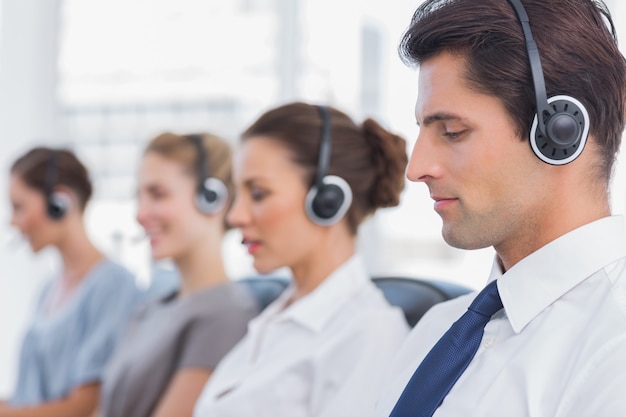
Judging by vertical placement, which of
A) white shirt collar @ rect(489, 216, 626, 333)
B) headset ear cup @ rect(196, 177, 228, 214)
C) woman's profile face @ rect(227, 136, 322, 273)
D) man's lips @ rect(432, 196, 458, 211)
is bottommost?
headset ear cup @ rect(196, 177, 228, 214)

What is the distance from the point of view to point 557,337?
1.01 m

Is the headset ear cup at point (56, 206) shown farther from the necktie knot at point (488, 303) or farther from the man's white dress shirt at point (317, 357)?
the necktie knot at point (488, 303)

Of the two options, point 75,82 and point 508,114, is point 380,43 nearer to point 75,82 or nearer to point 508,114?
point 75,82

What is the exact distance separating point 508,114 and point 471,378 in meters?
0.32

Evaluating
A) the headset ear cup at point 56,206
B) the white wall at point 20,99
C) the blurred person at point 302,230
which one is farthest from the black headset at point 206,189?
the white wall at point 20,99

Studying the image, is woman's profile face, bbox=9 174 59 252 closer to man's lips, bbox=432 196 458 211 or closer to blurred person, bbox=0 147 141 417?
blurred person, bbox=0 147 141 417

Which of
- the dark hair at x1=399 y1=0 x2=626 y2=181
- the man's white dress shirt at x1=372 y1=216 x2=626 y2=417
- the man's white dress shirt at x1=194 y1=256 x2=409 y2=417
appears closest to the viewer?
the man's white dress shirt at x1=372 y1=216 x2=626 y2=417

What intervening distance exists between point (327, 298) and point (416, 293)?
173mm

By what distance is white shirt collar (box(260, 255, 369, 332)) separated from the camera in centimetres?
170

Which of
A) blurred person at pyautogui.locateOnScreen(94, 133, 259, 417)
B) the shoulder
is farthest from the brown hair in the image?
the shoulder

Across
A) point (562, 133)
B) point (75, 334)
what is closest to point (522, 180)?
point (562, 133)

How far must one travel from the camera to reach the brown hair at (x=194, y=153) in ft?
7.63

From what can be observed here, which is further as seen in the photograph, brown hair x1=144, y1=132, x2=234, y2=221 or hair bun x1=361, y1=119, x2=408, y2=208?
brown hair x1=144, y1=132, x2=234, y2=221

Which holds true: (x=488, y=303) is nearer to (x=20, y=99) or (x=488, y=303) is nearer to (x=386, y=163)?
(x=386, y=163)
